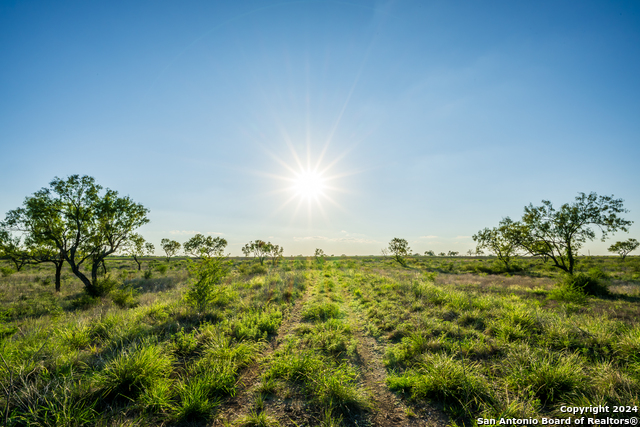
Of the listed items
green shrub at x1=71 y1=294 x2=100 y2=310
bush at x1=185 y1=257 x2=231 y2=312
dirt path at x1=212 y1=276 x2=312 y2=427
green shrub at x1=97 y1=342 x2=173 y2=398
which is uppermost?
bush at x1=185 y1=257 x2=231 y2=312

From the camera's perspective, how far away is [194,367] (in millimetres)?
5645

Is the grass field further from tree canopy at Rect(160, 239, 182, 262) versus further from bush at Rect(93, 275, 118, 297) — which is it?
tree canopy at Rect(160, 239, 182, 262)

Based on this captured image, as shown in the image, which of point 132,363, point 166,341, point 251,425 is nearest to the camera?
point 251,425

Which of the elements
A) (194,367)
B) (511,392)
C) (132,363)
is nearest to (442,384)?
(511,392)

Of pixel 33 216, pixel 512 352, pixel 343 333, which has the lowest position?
pixel 343 333

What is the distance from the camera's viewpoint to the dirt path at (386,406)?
429 centimetres

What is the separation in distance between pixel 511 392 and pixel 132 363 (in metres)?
8.55

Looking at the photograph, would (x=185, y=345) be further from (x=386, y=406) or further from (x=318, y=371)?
(x=386, y=406)

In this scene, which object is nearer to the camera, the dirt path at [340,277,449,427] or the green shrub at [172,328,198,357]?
the dirt path at [340,277,449,427]

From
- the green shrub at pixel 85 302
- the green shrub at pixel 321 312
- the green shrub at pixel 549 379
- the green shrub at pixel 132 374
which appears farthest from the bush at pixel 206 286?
the green shrub at pixel 549 379

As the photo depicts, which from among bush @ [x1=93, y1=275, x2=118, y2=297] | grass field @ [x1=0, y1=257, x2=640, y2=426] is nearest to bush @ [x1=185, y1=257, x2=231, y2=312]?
grass field @ [x1=0, y1=257, x2=640, y2=426]

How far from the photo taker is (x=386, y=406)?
4.75 metres

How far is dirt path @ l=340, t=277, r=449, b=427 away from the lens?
4285 millimetres

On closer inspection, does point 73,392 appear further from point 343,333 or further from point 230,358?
point 343,333
